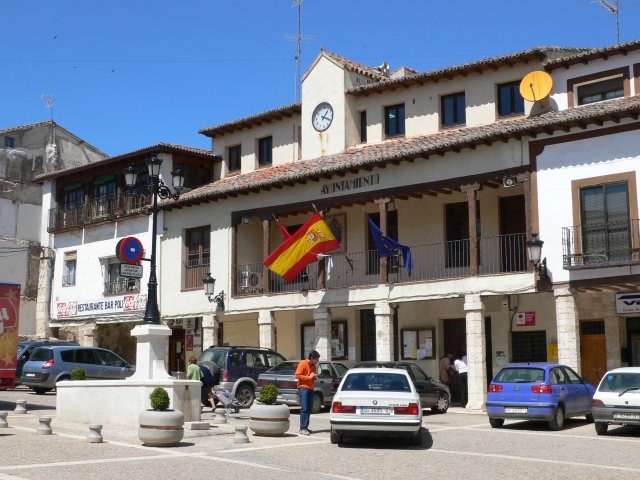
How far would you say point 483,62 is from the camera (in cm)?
2553

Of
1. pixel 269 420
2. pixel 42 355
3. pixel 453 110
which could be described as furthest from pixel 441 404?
pixel 42 355

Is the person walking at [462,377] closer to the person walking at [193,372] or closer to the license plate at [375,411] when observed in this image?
the person walking at [193,372]

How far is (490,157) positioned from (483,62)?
355cm

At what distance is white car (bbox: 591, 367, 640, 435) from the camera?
1641cm

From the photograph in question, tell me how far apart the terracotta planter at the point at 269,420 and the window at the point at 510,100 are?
1385 cm

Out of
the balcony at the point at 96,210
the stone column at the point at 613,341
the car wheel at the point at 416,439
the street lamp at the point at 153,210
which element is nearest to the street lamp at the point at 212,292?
the balcony at the point at 96,210

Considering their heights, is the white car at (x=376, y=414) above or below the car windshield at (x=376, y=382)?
below

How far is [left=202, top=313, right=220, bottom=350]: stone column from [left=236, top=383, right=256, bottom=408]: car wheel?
7582mm

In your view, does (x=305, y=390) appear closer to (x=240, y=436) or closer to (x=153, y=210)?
(x=240, y=436)

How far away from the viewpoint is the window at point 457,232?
84.1 feet

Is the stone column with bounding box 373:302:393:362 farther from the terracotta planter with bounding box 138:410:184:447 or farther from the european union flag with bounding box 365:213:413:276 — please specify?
the terracotta planter with bounding box 138:410:184:447

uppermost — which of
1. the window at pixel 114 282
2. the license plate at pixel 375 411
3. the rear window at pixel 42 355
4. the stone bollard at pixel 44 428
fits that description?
the window at pixel 114 282

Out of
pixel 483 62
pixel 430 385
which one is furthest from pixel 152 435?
pixel 483 62

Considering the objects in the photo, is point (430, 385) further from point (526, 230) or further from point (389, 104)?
point (389, 104)
